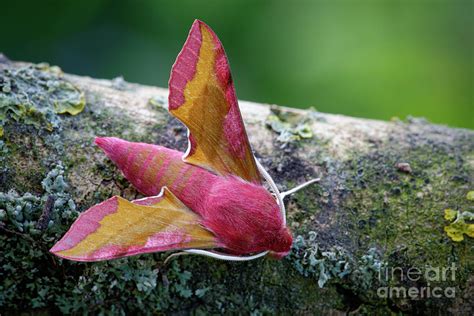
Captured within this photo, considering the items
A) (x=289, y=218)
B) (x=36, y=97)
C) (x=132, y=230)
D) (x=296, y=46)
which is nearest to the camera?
(x=132, y=230)

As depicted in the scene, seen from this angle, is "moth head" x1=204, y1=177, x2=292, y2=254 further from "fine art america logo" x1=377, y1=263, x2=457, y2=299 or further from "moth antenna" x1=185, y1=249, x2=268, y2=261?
"fine art america logo" x1=377, y1=263, x2=457, y2=299

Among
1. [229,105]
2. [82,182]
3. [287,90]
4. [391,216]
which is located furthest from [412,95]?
[82,182]

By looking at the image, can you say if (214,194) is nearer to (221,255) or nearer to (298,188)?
(221,255)

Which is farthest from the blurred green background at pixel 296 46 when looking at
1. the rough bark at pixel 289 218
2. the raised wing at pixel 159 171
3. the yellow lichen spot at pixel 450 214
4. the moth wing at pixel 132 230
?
the moth wing at pixel 132 230

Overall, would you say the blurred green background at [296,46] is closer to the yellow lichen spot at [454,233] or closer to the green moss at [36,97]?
the green moss at [36,97]

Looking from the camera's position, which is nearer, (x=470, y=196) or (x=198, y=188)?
(x=198, y=188)

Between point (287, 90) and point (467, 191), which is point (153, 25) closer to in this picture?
point (287, 90)

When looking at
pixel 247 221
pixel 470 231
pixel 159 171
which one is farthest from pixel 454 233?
pixel 159 171
